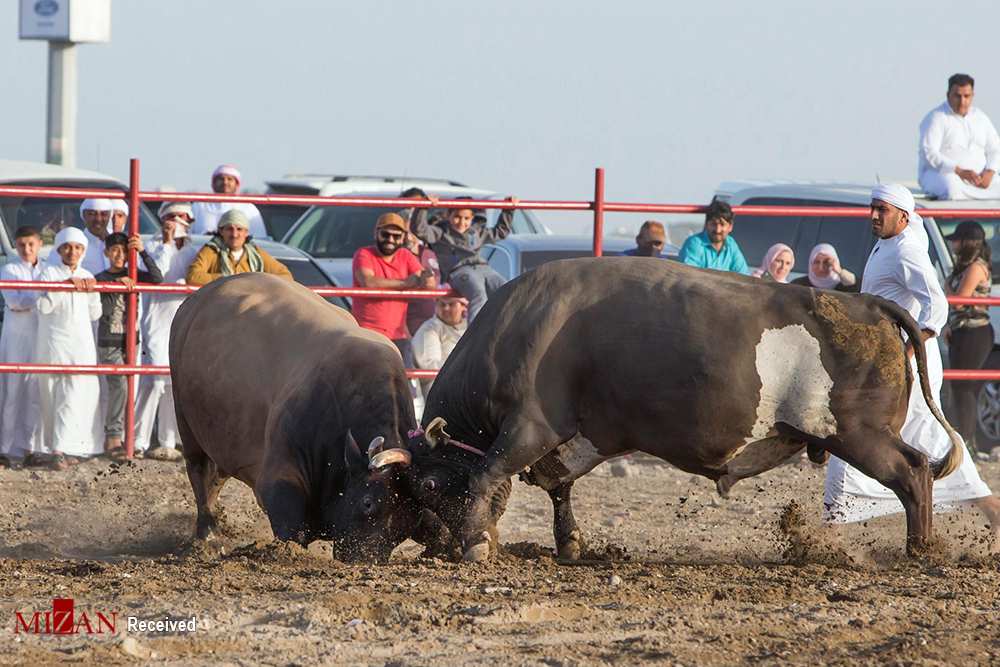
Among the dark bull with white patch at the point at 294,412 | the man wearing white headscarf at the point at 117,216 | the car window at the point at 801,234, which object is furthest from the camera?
the car window at the point at 801,234

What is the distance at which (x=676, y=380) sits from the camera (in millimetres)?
6910

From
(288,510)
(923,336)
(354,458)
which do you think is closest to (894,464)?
(923,336)

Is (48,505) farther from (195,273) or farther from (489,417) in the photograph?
(489,417)

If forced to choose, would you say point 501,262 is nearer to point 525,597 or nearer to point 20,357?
point 20,357

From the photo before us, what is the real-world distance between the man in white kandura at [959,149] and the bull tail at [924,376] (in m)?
4.95

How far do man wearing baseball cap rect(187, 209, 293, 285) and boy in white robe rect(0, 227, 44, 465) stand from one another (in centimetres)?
102

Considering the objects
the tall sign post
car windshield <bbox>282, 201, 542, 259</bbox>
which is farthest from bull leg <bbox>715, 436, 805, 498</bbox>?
the tall sign post

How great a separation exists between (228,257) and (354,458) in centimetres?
356

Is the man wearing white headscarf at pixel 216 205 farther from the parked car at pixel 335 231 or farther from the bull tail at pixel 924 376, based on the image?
the bull tail at pixel 924 376

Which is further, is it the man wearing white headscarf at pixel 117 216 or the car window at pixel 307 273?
the car window at pixel 307 273

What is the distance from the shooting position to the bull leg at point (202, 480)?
333 inches

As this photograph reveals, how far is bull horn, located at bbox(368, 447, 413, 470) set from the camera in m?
6.93

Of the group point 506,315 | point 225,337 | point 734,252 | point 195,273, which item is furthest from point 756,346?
point 195,273

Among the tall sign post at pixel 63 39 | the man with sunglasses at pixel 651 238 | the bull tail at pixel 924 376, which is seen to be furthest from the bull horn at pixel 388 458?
the tall sign post at pixel 63 39
